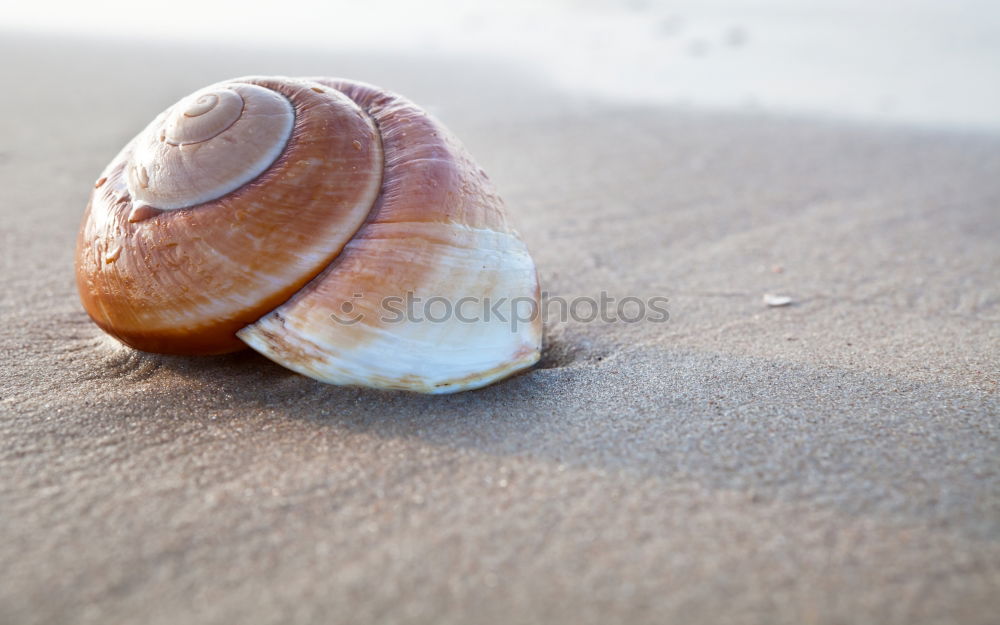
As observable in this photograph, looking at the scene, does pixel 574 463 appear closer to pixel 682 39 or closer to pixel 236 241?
pixel 236 241

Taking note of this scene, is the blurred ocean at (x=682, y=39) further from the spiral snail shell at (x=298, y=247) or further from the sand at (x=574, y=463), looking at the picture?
the spiral snail shell at (x=298, y=247)

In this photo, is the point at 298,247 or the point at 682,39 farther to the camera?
the point at 682,39

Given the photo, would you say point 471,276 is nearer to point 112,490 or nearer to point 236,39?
point 112,490

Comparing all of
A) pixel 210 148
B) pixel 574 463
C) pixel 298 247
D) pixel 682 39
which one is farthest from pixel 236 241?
pixel 682 39

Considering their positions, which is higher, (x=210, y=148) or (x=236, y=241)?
(x=210, y=148)

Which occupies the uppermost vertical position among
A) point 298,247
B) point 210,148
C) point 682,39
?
point 682,39

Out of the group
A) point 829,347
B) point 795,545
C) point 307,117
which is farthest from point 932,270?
point 307,117

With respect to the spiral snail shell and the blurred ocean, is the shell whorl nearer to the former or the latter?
the spiral snail shell
